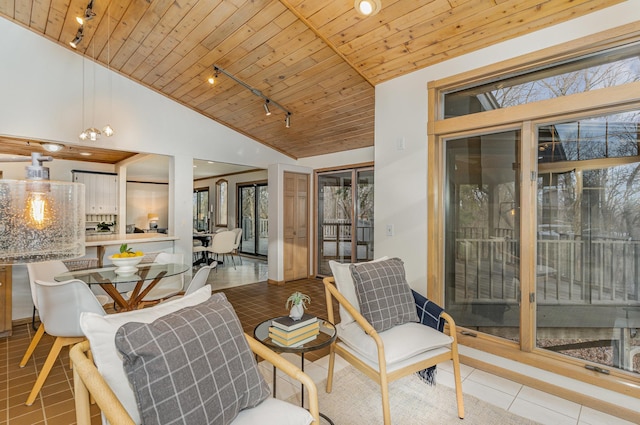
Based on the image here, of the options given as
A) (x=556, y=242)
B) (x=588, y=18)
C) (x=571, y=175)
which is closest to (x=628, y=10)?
(x=588, y=18)

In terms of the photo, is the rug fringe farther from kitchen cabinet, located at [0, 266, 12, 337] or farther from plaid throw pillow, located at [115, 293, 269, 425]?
kitchen cabinet, located at [0, 266, 12, 337]

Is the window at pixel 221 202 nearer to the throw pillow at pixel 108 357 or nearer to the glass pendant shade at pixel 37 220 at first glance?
the throw pillow at pixel 108 357

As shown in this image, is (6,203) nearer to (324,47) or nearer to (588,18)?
(324,47)

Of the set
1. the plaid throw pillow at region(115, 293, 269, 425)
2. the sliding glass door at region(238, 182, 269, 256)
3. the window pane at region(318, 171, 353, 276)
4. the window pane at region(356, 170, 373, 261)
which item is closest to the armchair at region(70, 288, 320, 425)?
the plaid throw pillow at region(115, 293, 269, 425)

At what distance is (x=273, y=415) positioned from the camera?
4.14 ft

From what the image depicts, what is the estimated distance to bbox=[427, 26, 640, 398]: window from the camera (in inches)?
83.7

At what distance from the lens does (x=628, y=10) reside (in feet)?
6.55

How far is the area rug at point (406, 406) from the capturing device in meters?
1.99

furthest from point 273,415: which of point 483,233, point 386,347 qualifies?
point 483,233

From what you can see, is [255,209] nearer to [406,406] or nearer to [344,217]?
[344,217]

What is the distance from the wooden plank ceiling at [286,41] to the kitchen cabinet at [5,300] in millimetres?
2703

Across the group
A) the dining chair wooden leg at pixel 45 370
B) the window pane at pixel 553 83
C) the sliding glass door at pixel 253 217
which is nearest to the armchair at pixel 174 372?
the dining chair wooden leg at pixel 45 370

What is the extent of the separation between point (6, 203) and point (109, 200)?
7591 mm

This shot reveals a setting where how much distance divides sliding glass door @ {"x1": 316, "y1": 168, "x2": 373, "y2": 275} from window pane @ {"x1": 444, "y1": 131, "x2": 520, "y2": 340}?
265cm
